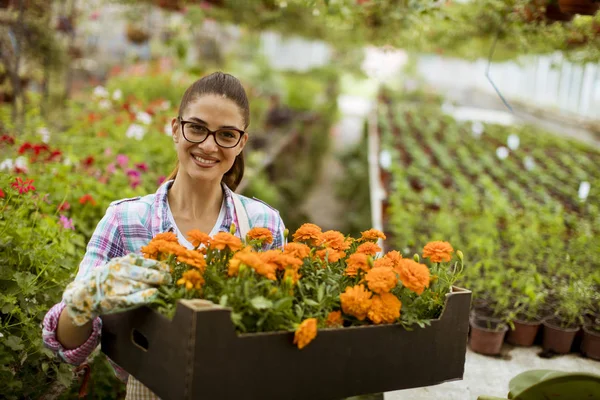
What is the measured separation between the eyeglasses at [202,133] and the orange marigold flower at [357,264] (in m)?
0.49

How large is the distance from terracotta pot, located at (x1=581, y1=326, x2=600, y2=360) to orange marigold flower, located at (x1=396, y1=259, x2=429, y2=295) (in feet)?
6.63

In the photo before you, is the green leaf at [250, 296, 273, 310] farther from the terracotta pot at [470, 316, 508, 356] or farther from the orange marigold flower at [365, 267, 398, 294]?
the terracotta pot at [470, 316, 508, 356]

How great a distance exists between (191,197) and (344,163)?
1008 cm

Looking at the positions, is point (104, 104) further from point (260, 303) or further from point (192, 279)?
point (260, 303)

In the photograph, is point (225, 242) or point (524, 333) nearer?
point (225, 242)

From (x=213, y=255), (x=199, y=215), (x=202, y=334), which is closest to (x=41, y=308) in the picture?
(x=199, y=215)

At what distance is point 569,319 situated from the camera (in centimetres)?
315

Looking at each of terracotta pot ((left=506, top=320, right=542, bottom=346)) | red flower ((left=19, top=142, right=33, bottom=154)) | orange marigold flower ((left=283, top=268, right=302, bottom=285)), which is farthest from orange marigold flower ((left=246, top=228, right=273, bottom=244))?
terracotta pot ((left=506, top=320, right=542, bottom=346))

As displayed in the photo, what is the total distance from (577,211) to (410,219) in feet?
6.53

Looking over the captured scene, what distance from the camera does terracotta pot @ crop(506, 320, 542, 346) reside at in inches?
125

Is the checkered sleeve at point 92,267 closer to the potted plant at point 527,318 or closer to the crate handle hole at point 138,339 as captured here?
the crate handle hole at point 138,339

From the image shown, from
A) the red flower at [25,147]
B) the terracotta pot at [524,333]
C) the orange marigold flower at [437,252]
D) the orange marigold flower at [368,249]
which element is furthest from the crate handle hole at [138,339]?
the terracotta pot at [524,333]

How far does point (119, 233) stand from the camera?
170 cm

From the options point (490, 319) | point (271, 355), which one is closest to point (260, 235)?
point (271, 355)
